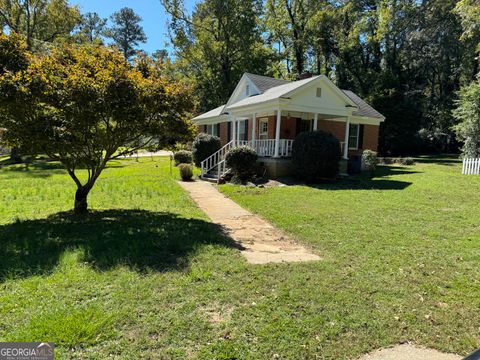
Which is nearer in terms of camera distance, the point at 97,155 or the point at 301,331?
the point at 301,331

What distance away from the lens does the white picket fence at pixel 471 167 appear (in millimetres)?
15328

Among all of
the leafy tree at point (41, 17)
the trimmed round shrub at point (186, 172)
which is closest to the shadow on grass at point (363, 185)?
the trimmed round shrub at point (186, 172)

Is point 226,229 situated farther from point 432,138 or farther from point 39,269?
point 432,138

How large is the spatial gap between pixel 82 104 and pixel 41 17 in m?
28.6

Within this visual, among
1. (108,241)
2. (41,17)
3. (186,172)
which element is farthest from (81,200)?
(41,17)

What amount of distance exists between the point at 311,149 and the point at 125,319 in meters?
11.4

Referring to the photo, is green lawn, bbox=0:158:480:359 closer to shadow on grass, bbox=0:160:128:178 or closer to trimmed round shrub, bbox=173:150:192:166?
shadow on grass, bbox=0:160:128:178

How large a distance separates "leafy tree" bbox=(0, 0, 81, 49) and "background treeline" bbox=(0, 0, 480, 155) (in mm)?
81

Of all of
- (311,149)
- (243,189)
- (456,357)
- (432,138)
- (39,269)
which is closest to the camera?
(456,357)

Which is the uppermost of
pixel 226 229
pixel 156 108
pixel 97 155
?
pixel 156 108

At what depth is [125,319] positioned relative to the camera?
3.32 m

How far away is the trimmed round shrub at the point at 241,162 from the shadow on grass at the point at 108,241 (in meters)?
6.69

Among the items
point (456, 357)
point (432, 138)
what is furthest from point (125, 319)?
point (432, 138)

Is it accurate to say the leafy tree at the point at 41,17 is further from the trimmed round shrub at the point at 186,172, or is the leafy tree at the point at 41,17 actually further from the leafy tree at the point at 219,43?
the trimmed round shrub at the point at 186,172
